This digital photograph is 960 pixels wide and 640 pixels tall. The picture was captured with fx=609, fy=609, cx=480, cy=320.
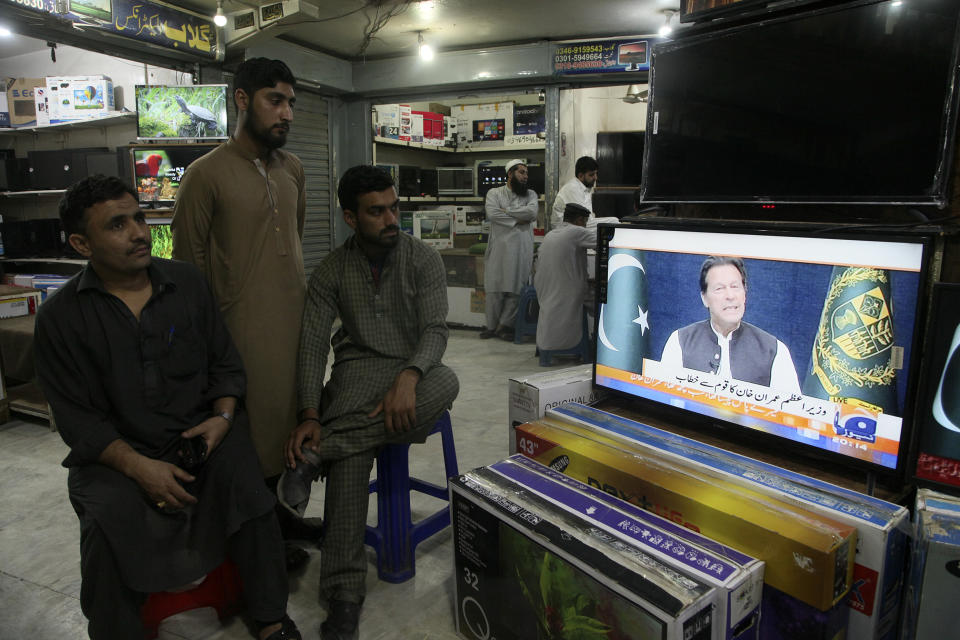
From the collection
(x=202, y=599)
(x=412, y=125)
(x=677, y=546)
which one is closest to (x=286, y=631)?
(x=202, y=599)

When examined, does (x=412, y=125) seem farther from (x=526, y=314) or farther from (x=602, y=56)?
(x=526, y=314)

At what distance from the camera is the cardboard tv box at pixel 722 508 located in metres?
1.09

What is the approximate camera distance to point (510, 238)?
5621 millimetres

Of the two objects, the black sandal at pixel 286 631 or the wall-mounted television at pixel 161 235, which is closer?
the black sandal at pixel 286 631

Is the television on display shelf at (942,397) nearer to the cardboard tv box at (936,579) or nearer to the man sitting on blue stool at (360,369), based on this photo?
the cardboard tv box at (936,579)

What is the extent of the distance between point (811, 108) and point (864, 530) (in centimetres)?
93

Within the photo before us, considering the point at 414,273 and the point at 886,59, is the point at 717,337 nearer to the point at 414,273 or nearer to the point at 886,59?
the point at 886,59

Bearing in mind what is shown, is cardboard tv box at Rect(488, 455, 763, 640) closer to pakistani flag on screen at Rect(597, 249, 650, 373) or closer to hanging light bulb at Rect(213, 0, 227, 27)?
pakistani flag on screen at Rect(597, 249, 650, 373)

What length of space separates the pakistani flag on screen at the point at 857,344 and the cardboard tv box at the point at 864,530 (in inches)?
7.9

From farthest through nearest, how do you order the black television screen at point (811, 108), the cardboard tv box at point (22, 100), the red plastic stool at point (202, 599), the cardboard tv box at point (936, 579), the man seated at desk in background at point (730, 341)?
1. the cardboard tv box at point (22, 100)
2. the red plastic stool at point (202, 599)
3. the man seated at desk in background at point (730, 341)
4. the black television screen at point (811, 108)
5. the cardboard tv box at point (936, 579)

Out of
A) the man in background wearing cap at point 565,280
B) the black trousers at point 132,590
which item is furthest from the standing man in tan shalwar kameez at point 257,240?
the man in background wearing cap at point 565,280

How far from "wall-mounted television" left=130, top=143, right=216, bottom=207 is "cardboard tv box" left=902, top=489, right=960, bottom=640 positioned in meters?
4.92

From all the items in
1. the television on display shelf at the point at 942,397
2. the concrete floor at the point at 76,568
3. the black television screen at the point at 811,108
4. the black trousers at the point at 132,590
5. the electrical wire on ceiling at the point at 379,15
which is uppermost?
the electrical wire on ceiling at the point at 379,15

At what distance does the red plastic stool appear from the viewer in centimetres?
160
